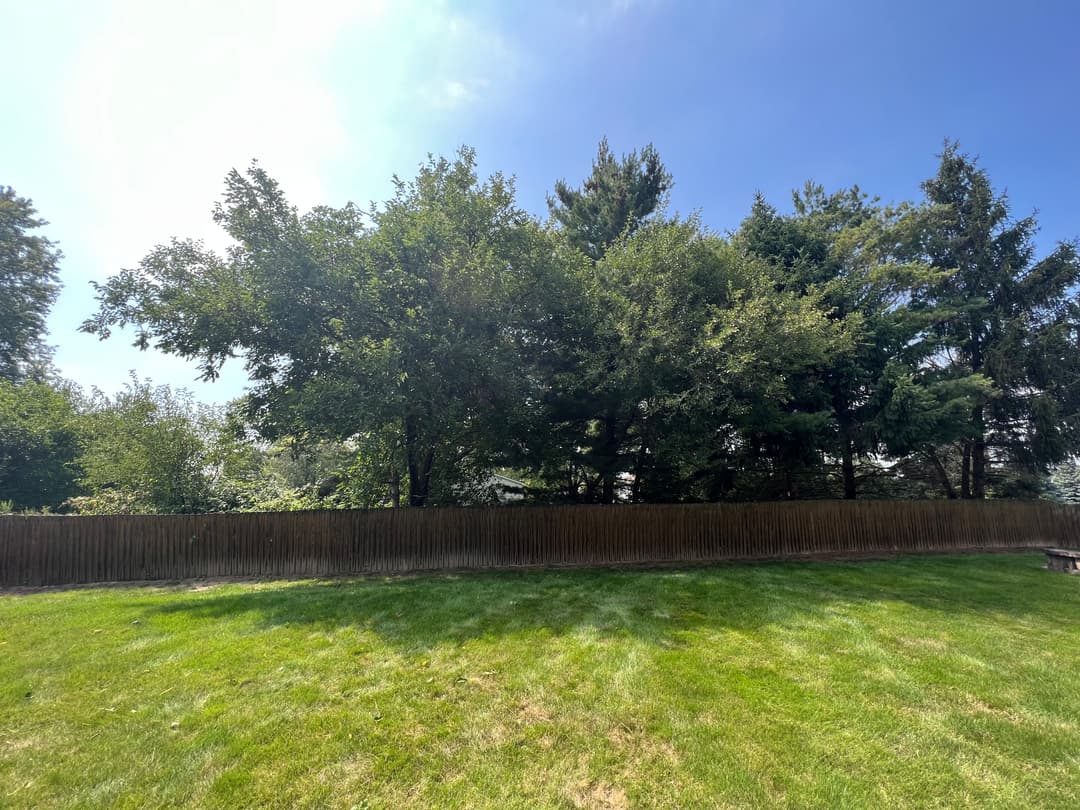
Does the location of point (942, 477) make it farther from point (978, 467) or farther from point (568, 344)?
point (568, 344)

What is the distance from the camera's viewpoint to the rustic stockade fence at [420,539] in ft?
28.8

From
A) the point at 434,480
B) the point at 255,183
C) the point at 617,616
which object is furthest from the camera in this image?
the point at 434,480

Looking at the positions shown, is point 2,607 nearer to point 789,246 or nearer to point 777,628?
point 777,628

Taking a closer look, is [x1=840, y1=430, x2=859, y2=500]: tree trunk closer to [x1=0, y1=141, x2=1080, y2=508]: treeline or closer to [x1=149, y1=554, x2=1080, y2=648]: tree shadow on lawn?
[x1=0, y1=141, x2=1080, y2=508]: treeline

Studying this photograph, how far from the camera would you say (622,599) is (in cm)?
679

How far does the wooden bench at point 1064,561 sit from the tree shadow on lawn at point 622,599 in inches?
17.9

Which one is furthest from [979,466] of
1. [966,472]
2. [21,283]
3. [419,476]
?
[21,283]

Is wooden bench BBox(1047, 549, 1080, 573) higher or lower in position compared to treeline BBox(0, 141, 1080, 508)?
lower

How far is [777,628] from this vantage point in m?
5.35

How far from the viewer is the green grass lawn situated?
2.59 meters

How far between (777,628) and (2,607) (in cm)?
1145

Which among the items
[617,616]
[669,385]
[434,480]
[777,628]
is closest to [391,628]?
[617,616]

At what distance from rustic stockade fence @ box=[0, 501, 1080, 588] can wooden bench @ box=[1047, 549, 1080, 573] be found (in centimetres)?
247

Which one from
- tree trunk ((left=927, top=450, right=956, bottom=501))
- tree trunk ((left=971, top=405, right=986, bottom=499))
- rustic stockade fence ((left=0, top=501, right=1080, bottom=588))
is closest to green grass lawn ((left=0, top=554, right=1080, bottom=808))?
rustic stockade fence ((left=0, top=501, right=1080, bottom=588))
